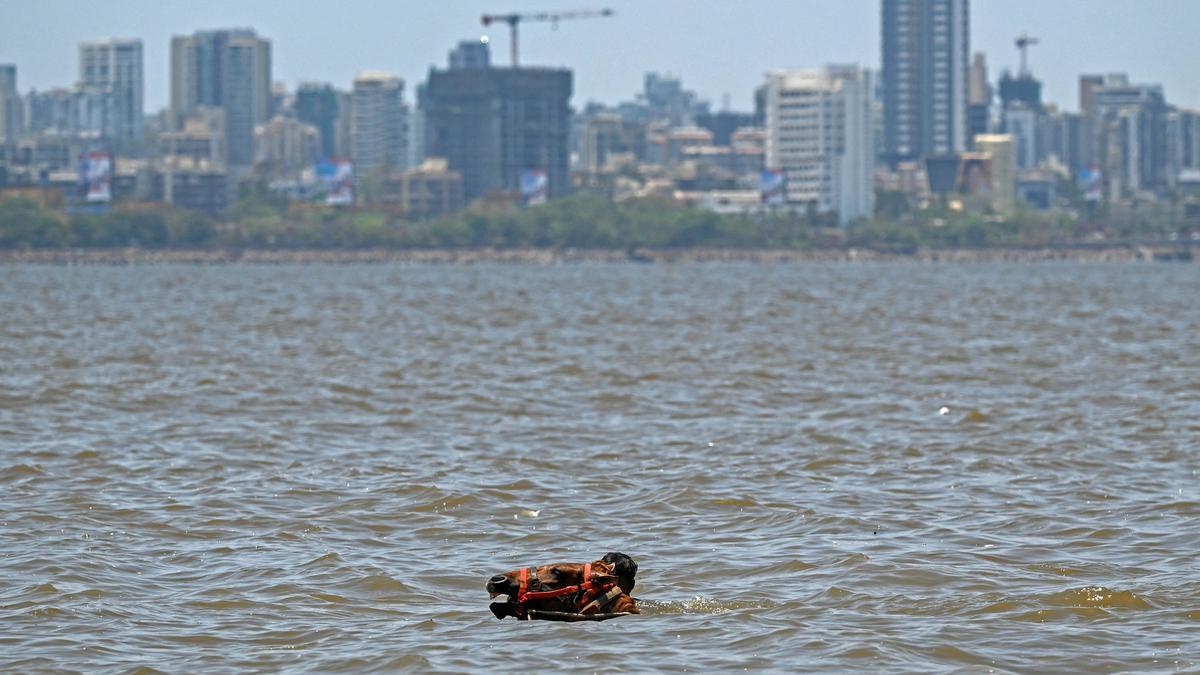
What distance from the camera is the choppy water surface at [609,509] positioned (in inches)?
698

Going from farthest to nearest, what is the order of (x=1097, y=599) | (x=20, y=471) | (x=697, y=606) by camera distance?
(x=20, y=471) < (x=1097, y=599) < (x=697, y=606)

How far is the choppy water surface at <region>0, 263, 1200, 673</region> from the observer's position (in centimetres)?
1772

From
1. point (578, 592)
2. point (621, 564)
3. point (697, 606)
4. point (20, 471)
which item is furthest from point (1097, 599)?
point (20, 471)

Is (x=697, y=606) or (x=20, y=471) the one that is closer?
(x=697, y=606)

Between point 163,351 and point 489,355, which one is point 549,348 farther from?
point 163,351

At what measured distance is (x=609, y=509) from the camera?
24.8 meters

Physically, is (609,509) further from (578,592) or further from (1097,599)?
(1097,599)

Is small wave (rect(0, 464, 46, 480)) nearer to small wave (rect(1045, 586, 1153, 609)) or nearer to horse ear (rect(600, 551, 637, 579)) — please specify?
horse ear (rect(600, 551, 637, 579))

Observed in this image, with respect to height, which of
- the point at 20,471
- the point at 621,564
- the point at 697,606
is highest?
the point at 621,564

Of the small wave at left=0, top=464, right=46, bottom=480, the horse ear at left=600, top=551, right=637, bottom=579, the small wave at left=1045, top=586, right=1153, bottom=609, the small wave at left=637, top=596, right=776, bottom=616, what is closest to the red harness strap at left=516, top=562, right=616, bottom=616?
the horse ear at left=600, top=551, right=637, bottom=579

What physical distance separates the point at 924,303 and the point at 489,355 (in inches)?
2129

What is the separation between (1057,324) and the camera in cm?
7869

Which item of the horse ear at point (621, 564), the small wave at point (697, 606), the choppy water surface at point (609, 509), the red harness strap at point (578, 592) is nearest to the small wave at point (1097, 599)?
the choppy water surface at point (609, 509)

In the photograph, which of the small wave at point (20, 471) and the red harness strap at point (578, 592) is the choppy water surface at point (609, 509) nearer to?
the small wave at point (20, 471)
